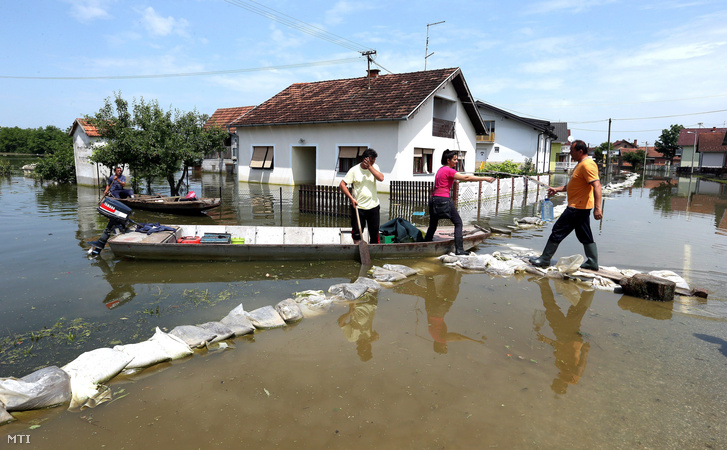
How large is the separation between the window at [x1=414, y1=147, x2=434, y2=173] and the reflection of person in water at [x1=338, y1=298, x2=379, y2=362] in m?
16.2

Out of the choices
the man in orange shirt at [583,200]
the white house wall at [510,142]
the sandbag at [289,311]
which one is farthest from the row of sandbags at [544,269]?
the white house wall at [510,142]

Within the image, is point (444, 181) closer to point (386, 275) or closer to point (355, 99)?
point (386, 275)

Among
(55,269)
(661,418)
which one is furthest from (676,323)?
(55,269)

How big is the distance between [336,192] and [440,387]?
10290 mm

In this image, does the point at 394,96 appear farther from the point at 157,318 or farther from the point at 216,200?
the point at 157,318

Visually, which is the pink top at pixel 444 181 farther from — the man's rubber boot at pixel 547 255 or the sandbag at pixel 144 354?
the sandbag at pixel 144 354

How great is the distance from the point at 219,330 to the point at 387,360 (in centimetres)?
186

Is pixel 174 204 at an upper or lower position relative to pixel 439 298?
upper

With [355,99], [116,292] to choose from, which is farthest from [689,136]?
[116,292]

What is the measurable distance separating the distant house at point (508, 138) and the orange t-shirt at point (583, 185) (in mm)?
29915

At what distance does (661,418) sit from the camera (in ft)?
10.5

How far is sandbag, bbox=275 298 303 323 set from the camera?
16.5 feet

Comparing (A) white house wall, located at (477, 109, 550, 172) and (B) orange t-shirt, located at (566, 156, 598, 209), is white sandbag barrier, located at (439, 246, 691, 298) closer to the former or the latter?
(B) orange t-shirt, located at (566, 156, 598, 209)

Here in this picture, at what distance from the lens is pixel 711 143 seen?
160ft
